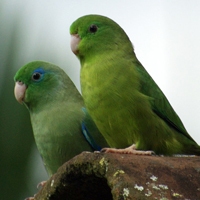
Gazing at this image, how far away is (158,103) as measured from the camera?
368 cm

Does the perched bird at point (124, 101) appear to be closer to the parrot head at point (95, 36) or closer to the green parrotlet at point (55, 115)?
the parrot head at point (95, 36)

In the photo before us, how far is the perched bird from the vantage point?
3488mm

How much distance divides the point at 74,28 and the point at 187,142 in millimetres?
1436

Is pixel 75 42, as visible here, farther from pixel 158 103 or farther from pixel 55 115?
pixel 158 103

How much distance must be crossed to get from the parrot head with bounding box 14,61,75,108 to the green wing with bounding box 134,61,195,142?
3.46 ft

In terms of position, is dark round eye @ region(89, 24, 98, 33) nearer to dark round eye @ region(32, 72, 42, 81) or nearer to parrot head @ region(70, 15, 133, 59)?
parrot head @ region(70, 15, 133, 59)

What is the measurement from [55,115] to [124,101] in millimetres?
993

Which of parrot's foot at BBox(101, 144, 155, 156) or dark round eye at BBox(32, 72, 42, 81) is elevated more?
dark round eye at BBox(32, 72, 42, 81)

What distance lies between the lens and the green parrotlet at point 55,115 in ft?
13.5

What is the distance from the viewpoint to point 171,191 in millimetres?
2230

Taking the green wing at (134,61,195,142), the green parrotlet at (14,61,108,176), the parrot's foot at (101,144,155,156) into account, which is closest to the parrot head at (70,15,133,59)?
the green wing at (134,61,195,142)

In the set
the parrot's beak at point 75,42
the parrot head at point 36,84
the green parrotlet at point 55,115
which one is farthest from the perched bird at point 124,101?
the parrot head at point 36,84

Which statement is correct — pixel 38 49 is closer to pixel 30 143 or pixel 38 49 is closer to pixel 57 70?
pixel 30 143

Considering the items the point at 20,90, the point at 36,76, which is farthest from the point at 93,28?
the point at 20,90
